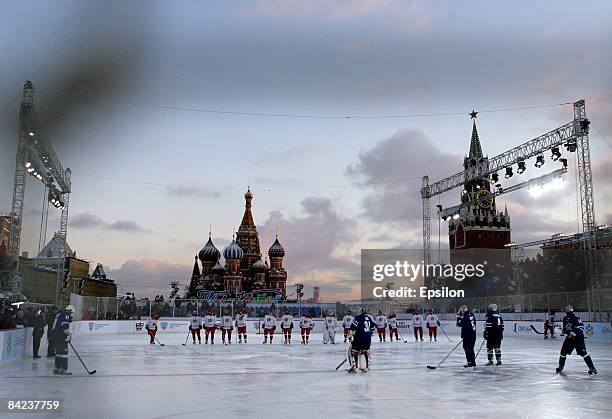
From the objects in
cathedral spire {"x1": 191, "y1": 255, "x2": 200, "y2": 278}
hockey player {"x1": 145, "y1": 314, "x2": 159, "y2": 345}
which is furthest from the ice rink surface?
cathedral spire {"x1": 191, "y1": 255, "x2": 200, "y2": 278}

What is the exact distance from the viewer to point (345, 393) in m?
10.9

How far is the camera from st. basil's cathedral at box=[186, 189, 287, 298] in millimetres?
108062

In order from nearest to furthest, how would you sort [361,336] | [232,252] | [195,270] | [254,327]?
1. [361,336]
2. [254,327]
3. [232,252]
4. [195,270]

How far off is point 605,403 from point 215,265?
108 metres

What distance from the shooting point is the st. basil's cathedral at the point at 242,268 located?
355ft

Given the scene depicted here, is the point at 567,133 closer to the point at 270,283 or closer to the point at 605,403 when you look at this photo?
the point at 605,403

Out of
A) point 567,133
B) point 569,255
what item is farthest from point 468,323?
point 569,255

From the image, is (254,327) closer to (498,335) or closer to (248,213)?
(498,335)

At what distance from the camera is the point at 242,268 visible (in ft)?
383

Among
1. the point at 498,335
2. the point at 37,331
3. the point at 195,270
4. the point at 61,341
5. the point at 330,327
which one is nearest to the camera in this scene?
the point at 61,341

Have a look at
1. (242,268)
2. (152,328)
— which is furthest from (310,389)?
(242,268)

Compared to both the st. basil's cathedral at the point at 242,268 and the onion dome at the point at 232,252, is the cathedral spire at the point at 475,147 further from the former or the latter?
the onion dome at the point at 232,252

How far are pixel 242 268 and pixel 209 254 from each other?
7298 millimetres

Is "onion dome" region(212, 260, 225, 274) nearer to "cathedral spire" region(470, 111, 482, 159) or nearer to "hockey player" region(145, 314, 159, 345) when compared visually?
"cathedral spire" region(470, 111, 482, 159)
